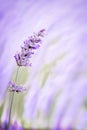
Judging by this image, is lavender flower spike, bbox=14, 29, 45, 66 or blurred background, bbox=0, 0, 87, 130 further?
lavender flower spike, bbox=14, 29, 45, 66

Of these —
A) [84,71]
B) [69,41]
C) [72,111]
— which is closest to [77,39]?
[69,41]

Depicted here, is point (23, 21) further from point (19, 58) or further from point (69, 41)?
point (69, 41)

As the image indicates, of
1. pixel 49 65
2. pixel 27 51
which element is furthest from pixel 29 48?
pixel 49 65

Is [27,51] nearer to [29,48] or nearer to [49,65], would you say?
[29,48]

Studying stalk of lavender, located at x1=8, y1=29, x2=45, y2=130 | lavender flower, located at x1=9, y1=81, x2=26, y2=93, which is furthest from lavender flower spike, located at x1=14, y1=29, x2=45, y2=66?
lavender flower, located at x1=9, y1=81, x2=26, y2=93

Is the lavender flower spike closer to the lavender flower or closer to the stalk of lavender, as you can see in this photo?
the stalk of lavender

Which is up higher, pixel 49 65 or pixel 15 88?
pixel 49 65
